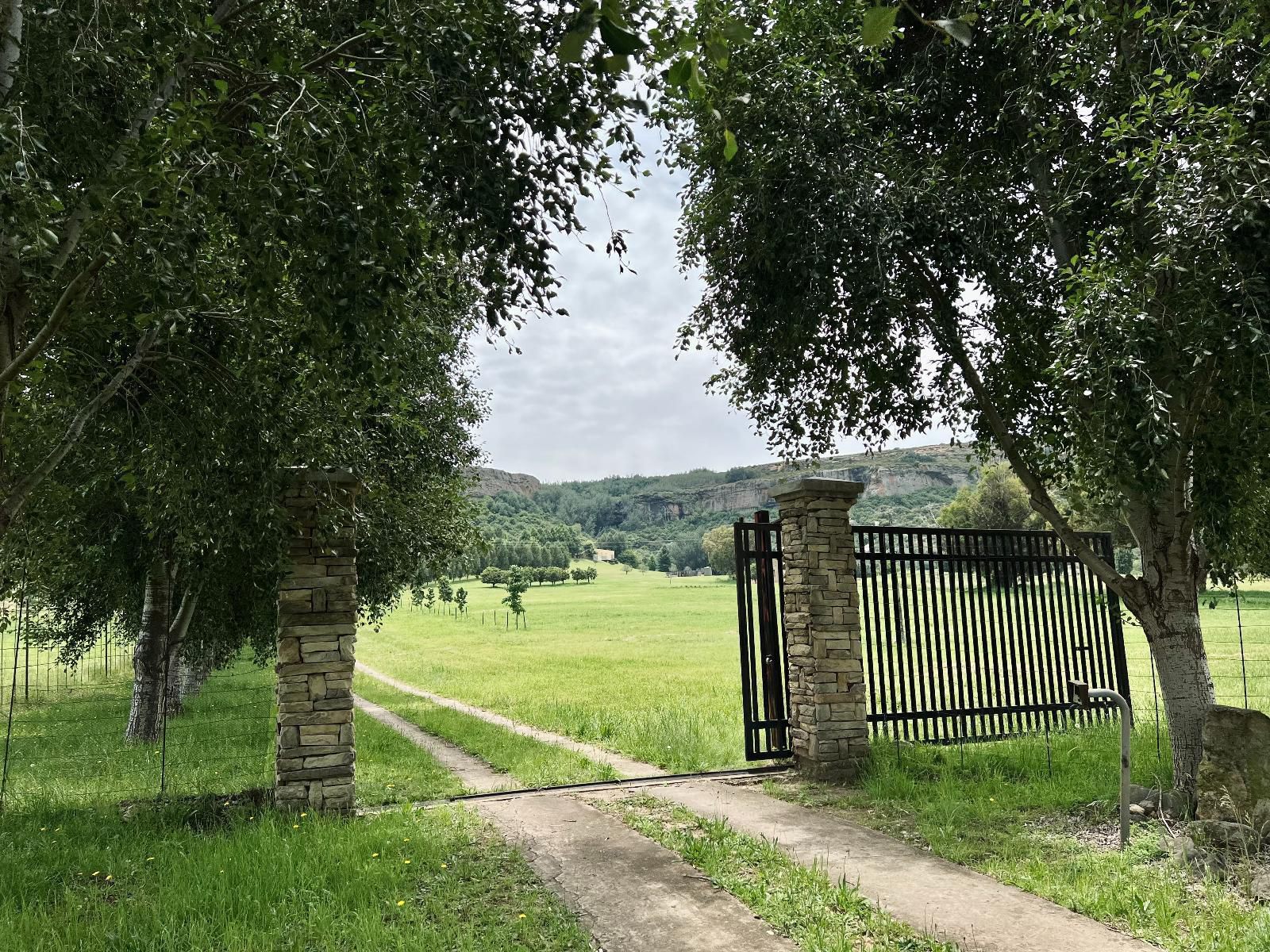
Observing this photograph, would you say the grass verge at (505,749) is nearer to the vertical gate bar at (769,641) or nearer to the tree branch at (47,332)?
the vertical gate bar at (769,641)

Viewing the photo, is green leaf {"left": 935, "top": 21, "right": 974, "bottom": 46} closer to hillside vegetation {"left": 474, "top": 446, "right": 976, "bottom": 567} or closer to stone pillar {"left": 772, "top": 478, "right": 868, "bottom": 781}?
stone pillar {"left": 772, "top": 478, "right": 868, "bottom": 781}

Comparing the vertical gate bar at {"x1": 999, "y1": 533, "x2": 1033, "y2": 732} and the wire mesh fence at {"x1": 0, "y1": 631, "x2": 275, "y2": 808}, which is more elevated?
the vertical gate bar at {"x1": 999, "y1": 533, "x2": 1033, "y2": 732}

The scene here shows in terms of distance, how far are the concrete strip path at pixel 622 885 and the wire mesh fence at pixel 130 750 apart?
88.4 inches

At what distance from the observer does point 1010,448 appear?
7215 mm

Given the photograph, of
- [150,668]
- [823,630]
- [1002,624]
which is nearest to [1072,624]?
[1002,624]

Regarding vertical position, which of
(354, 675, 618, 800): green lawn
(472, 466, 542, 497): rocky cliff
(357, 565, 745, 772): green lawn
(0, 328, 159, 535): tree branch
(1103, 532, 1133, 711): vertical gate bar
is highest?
(472, 466, 542, 497): rocky cliff

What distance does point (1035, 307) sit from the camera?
728cm

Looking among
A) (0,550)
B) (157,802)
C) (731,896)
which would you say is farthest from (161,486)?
(731,896)

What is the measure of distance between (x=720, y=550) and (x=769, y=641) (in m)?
74.1

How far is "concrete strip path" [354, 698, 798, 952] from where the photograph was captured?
412cm

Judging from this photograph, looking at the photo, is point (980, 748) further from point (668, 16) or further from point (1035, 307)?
point (668, 16)

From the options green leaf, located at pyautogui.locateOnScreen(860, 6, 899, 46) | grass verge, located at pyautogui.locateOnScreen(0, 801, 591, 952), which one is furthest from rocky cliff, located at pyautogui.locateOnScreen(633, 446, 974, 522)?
green leaf, located at pyautogui.locateOnScreen(860, 6, 899, 46)

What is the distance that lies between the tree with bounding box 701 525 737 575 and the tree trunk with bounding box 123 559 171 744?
6731 centimetres

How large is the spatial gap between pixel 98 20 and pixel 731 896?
5565 millimetres
